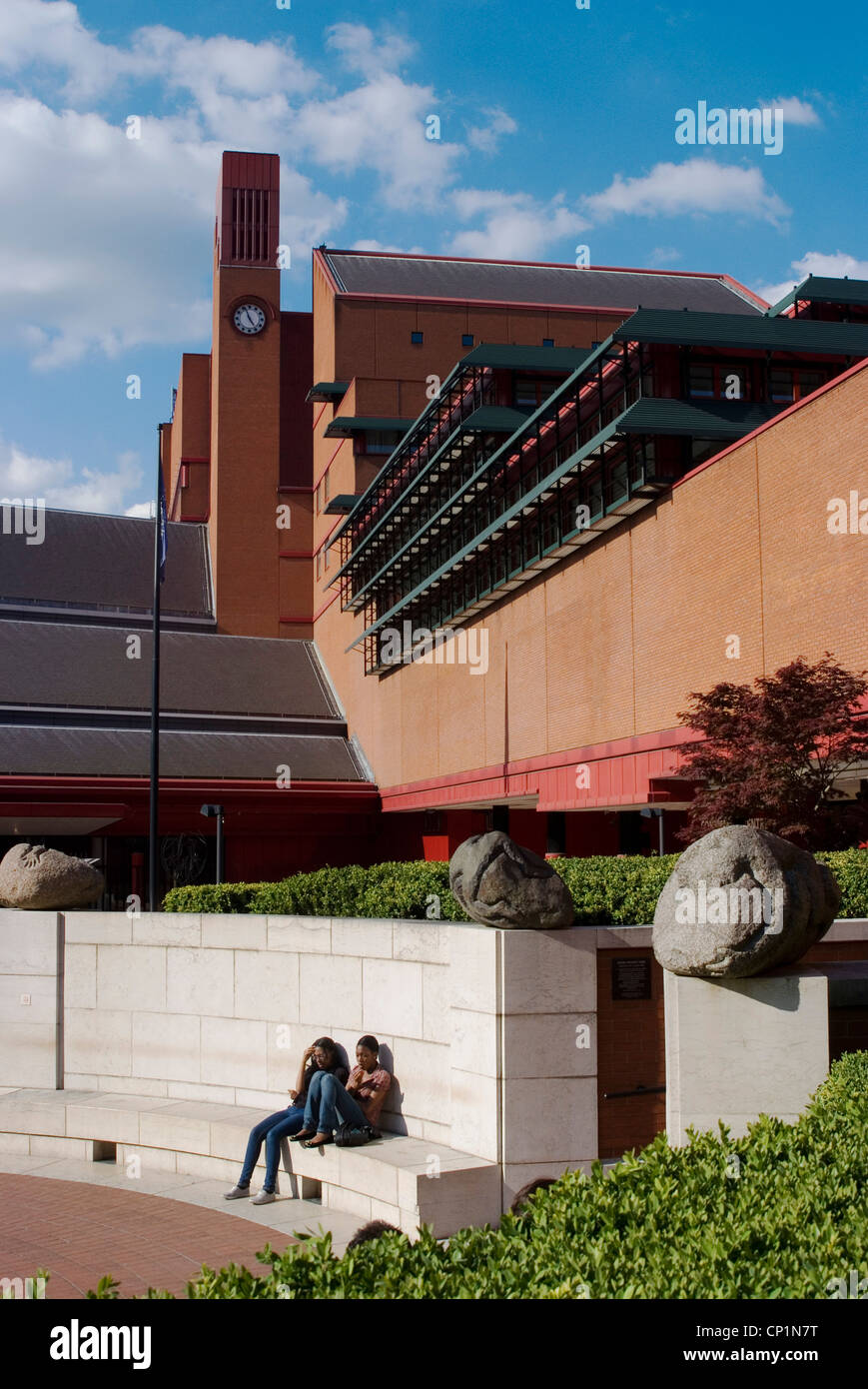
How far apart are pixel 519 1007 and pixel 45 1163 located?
5.88 m

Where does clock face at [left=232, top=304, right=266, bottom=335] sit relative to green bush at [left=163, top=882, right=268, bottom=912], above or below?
above

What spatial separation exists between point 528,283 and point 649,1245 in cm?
5716

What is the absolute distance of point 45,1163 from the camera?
12.9 meters

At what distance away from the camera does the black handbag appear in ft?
34.9

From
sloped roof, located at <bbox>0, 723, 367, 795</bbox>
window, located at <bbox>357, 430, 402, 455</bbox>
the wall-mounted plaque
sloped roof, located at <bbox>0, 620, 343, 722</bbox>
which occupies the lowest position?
the wall-mounted plaque

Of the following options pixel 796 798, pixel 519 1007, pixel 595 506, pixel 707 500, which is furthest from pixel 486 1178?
pixel 595 506

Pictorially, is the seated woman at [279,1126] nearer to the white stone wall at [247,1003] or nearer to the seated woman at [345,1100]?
the seated woman at [345,1100]

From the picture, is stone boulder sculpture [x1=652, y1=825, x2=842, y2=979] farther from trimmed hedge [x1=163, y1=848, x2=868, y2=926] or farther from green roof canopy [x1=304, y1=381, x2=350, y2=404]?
green roof canopy [x1=304, y1=381, x2=350, y2=404]

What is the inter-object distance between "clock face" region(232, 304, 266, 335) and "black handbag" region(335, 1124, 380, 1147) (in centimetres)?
5539

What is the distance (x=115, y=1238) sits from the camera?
10031 millimetres

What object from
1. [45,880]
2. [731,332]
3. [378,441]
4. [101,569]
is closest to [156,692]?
[45,880]

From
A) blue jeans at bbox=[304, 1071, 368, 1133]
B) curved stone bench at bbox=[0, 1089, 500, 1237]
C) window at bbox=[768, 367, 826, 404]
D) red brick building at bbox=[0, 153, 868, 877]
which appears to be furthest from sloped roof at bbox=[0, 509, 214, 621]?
blue jeans at bbox=[304, 1071, 368, 1133]

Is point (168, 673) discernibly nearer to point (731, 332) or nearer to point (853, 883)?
point (731, 332)

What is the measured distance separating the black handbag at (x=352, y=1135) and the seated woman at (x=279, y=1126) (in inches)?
14.8
